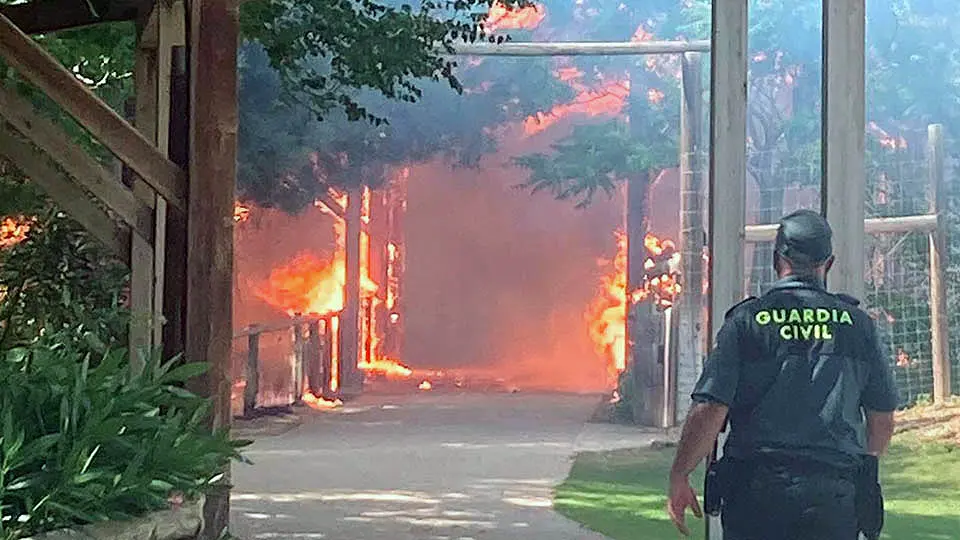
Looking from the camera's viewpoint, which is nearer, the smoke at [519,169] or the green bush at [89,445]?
the green bush at [89,445]

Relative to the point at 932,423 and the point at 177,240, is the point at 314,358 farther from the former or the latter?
the point at 177,240

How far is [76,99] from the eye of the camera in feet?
10.4

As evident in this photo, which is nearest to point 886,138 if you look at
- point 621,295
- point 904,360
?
point 904,360

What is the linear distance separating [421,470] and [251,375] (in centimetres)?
281

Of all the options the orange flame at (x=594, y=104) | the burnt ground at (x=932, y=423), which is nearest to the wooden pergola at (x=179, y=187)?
the burnt ground at (x=932, y=423)

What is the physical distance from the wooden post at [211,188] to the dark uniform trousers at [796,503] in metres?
1.35

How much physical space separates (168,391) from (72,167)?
2.21ft

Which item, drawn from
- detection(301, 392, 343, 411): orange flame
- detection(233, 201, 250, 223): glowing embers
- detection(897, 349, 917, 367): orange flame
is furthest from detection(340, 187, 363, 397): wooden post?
detection(897, 349, 917, 367): orange flame

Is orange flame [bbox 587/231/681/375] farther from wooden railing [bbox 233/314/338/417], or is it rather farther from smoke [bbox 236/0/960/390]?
wooden railing [bbox 233/314/338/417]

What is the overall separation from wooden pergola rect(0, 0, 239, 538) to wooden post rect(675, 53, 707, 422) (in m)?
5.35

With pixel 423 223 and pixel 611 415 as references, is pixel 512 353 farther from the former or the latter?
pixel 611 415

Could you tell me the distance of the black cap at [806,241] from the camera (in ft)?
8.45

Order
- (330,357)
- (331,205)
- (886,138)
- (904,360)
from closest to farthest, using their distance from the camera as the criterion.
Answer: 1. (904,360)
2. (886,138)
3. (331,205)
4. (330,357)

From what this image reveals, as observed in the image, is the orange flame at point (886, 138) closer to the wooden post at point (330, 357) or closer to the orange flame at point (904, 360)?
the orange flame at point (904, 360)
